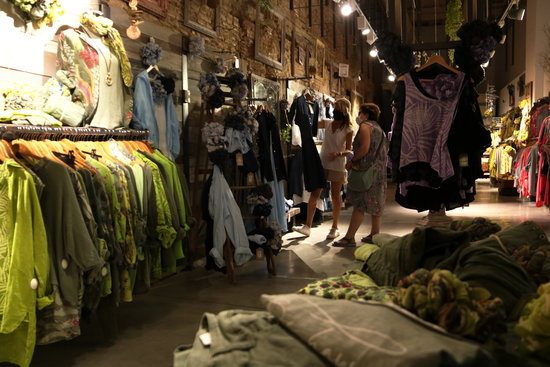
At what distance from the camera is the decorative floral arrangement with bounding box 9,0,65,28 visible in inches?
135

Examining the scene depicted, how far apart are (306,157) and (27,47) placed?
3993mm

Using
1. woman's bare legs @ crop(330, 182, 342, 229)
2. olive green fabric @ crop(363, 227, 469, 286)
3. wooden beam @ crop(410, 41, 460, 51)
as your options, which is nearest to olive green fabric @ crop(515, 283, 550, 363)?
olive green fabric @ crop(363, 227, 469, 286)

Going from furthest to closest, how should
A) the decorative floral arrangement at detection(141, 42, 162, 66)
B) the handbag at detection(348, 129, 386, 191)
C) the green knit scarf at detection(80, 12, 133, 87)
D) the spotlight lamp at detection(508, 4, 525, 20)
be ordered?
the spotlight lamp at detection(508, 4, 525, 20)
the handbag at detection(348, 129, 386, 191)
the decorative floral arrangement at detection(141, 42, 162, 66)
the green knit scarf at detection(80, 12, 133, 87)

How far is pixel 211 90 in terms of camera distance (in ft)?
16.5

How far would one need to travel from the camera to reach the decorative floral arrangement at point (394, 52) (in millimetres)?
4074

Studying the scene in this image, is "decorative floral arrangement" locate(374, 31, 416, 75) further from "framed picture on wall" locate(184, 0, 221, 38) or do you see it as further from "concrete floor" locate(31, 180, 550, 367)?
"framed picture on wall" locate(184, 0, 221, 38)

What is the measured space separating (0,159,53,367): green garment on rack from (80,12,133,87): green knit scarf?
165 centimetres

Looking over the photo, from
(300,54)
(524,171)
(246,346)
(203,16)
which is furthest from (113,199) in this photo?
(524,171)

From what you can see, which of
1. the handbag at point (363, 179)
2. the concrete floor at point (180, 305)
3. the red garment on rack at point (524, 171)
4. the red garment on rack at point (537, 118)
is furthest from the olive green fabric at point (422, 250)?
the red garment on rack at point (537, 118)

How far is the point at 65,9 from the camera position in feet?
12.7

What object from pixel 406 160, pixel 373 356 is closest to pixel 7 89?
pixel 406 160

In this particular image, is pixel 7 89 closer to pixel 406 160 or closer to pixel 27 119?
pixel 27 119

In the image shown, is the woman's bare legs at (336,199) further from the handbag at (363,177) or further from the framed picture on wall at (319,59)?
the framed picture on wall at (319,59)

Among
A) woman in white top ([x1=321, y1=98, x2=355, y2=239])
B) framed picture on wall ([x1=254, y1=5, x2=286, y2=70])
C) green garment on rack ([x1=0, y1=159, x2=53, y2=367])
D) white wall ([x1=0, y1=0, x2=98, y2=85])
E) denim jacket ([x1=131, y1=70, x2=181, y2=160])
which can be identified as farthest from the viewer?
framed picture on wall ([x1=254, y1=5, x2=286, y2=70])
